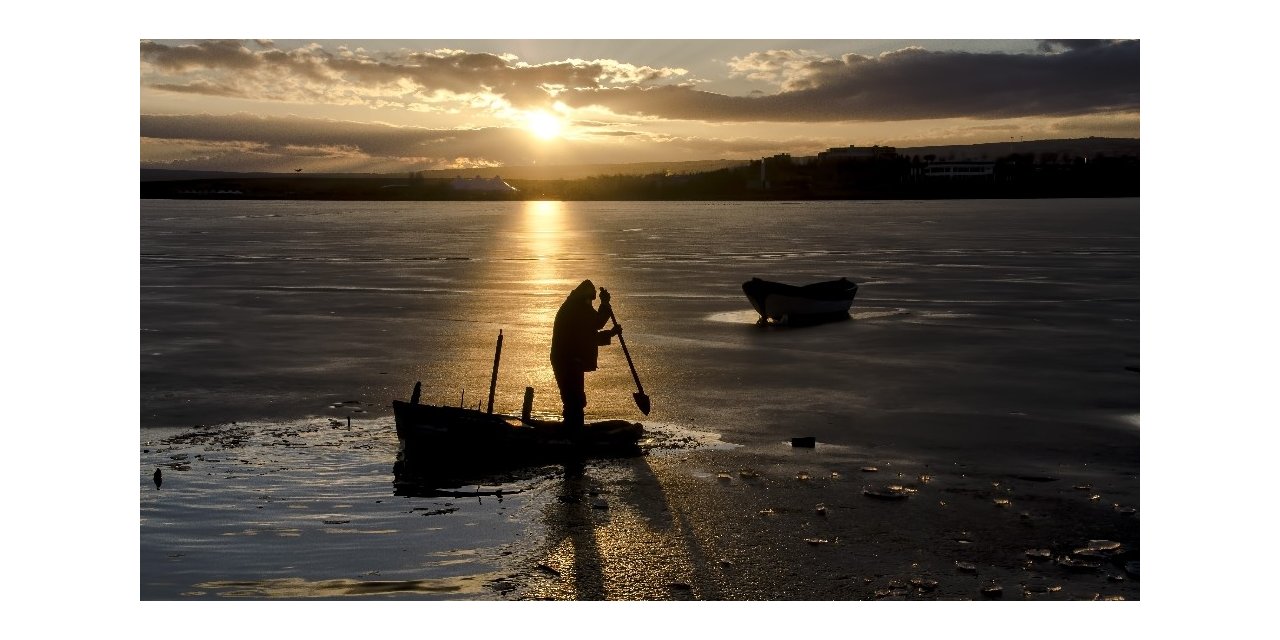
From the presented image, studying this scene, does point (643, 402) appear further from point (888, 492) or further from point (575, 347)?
point (888, 492)

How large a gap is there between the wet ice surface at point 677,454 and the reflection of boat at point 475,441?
384 millimetres

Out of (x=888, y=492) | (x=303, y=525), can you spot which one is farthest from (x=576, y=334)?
(x=303, y=525)

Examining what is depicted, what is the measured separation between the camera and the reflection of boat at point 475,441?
14852 mm

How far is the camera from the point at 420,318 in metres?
31.8

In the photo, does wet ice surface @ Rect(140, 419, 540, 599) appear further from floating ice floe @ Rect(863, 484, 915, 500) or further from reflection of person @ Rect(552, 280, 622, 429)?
floating ice floe @ Rect(863, 484, 915, 500)

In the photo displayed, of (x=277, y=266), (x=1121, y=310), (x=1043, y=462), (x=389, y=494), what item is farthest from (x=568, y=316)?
(x=277, y=266)

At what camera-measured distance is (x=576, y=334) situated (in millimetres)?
15672

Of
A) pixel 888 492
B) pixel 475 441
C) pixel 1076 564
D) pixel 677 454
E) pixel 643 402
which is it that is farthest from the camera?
pixel 643 402

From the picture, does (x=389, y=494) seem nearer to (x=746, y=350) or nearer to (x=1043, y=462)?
(x=1043, y=462)

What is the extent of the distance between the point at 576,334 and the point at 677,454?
78.9 inches

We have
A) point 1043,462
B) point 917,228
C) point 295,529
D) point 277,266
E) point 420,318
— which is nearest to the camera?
point 295,529

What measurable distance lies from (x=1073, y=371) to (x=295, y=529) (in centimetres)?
1584
